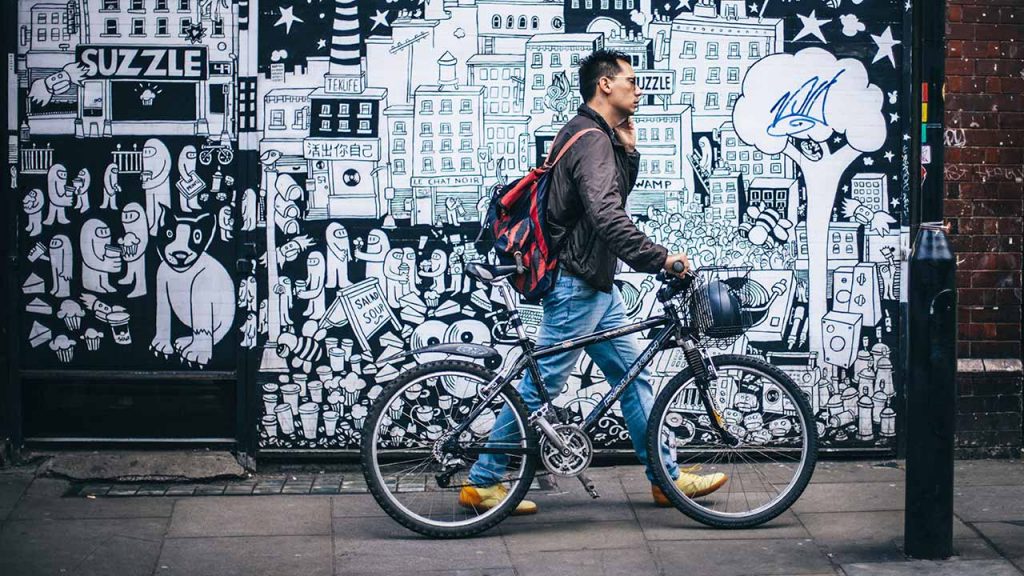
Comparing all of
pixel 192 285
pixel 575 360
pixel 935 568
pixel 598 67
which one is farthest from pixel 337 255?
pixel 935 568

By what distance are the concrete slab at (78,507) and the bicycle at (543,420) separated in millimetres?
1158

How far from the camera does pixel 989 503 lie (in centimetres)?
642

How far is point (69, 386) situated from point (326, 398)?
1.40 m

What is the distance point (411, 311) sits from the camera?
7.05m

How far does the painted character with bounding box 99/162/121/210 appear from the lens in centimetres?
694

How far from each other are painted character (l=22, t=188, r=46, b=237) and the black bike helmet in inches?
142

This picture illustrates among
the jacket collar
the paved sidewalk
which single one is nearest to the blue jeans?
the paved sidewalk

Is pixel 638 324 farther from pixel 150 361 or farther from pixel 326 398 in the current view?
pixel 150 361

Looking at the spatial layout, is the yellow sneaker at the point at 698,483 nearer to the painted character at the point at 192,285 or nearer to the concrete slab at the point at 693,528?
the concrete slab at the point at 693,528

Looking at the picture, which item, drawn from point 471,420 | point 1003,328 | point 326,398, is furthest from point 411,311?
point 1003,328

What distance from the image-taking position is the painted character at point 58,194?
6.93 m

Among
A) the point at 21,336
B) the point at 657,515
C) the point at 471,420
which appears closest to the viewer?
the point at 471,420

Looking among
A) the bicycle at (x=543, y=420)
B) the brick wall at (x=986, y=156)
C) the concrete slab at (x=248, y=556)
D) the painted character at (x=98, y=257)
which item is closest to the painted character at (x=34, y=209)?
the painted character at (x=98, y=257)

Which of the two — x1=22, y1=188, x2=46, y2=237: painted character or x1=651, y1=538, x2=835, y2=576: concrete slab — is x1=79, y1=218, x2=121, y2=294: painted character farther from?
x1=651, y1=538, x2=835, y2=576: concrete slab
